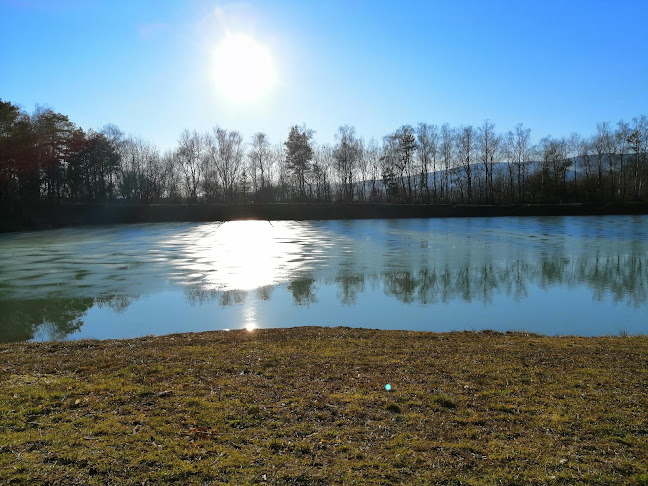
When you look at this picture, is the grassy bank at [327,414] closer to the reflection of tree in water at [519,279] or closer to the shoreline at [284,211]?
the reflection of tree in water at [519,279]

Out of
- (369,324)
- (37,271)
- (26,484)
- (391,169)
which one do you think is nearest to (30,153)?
(37,271)

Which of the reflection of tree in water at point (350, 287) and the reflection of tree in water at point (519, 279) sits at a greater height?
the reflection of tree in water at point (350, 287)

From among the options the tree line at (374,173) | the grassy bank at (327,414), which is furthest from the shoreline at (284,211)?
the grassy bank at (327,414)

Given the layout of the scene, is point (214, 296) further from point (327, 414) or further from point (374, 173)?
point (374, 173)

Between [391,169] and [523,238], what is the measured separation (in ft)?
144

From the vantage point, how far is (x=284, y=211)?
58031 millimetres

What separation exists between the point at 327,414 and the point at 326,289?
9615 mm

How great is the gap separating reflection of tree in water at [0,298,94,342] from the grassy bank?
8.97 ft

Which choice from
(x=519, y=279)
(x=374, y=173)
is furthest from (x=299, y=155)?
(x=519, y=279)

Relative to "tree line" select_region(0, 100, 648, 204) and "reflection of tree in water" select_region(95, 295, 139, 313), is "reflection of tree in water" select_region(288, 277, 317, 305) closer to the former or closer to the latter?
"reflection of tree in water" select_region(95, 295, 139, 313)

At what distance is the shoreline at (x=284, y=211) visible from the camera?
5269cm

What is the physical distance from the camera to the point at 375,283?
50.5 ft

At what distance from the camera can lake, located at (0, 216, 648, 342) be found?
10.7 m

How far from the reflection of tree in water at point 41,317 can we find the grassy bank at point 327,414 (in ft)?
8.97
